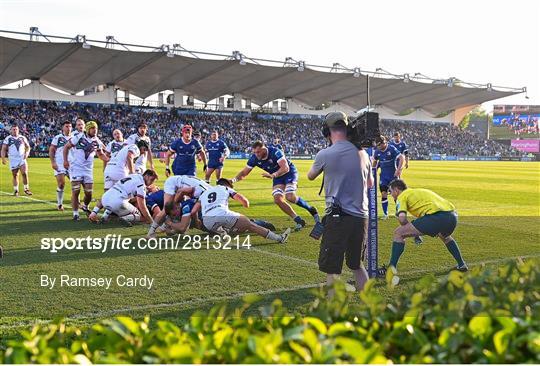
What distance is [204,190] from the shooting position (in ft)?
30.9

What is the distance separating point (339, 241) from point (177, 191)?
492 centimetres

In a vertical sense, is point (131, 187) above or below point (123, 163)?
below

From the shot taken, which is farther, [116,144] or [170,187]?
[116,144]

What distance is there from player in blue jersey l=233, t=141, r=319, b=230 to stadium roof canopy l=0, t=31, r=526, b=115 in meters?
31.0

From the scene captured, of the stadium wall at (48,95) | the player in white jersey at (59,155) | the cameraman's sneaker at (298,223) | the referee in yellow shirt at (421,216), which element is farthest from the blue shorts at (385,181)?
the stadium wall at (48,95)

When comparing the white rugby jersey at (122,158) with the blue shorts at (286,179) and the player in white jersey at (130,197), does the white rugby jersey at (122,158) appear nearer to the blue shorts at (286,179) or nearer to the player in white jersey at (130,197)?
the player in white jersey at (130,197)

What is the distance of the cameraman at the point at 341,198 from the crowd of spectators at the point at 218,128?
4097cm

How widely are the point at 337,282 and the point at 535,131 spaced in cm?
8510

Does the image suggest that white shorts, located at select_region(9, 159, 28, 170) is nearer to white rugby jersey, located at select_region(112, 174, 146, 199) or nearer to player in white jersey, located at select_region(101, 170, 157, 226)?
player in white jersey, located at select_region(101, 170, 157, 226)

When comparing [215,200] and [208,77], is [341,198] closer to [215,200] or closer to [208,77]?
[215,200]

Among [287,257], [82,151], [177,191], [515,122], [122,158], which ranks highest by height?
[515,122]

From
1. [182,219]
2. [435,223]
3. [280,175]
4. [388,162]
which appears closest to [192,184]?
[182,219]

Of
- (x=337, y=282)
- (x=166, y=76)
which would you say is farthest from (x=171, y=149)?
(x=166, y=76)

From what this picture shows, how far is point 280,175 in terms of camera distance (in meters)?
11.1
